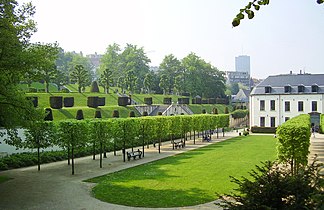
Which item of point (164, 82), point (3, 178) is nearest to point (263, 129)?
point (164, 82)

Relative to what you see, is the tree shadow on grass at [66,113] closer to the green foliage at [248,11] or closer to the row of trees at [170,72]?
the row of trees at [170,72]

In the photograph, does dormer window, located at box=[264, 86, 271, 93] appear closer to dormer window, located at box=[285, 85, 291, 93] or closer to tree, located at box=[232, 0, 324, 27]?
dormer window, located at box=[285, 85, 291, 93]

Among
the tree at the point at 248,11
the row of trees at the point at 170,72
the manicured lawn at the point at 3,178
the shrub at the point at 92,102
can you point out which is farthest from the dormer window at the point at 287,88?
the tree at the point at 248,11

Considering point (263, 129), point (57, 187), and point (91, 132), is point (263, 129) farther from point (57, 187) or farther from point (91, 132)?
point (57, 187)

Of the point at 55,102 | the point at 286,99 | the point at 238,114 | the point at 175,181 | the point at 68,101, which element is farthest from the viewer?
the point at 238,114

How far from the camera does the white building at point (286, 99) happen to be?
55.6 m

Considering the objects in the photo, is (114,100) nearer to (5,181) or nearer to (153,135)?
(153,135)

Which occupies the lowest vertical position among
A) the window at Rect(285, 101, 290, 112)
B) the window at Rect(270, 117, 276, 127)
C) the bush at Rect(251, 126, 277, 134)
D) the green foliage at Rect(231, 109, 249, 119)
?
the bush at Rect(251, 126, 277, 134)

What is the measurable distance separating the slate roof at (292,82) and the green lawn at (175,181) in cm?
2961

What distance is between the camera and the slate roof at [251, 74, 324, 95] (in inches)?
2219

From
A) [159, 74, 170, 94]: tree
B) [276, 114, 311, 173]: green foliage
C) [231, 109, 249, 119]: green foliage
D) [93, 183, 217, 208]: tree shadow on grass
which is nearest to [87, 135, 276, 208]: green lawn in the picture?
[93, 183, 217, 208]: tree shadow on grass

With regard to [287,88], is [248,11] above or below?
→ below

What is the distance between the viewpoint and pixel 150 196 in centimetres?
1692

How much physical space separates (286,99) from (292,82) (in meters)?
3.26
